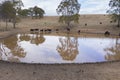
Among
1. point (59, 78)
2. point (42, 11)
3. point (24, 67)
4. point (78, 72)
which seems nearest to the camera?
point (59, 78)

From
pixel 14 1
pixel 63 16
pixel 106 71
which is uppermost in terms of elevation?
pixel 14 1

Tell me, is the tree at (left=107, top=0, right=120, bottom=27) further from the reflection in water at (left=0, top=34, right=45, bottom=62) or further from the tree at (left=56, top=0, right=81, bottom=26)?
the reflection in water at (left=0, top=34, right=45, bottom=62)

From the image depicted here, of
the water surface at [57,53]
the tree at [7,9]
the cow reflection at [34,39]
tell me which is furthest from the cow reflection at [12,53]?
the tree at [7,9]

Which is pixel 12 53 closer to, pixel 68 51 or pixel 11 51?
pixel 11 51

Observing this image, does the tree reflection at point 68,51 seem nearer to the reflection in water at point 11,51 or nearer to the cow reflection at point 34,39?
the reflection in water at point 11,51

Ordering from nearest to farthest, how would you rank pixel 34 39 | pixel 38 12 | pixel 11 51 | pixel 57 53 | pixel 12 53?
pixel 12 53 < pixel 57 53 < pixel 11 51 < pixel 34 39 < pixel 38 12

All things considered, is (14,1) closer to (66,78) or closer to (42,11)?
(42,11)

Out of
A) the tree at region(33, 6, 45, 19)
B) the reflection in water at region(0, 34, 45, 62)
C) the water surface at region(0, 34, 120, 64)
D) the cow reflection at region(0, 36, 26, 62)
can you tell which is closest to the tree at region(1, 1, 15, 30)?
the reflection in water at region(0, 34, 45, 62)

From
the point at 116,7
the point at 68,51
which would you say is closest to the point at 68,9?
the point at 116,7

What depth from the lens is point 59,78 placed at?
1182 cm

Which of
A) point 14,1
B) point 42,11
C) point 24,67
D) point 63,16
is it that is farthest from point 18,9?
point 24,67

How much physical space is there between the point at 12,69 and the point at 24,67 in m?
0.97

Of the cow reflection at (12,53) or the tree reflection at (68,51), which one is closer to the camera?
the cow reflection at (12,53)

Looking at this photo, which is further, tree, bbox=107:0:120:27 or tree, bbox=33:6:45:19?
tree, bbox=33:6:45:19
